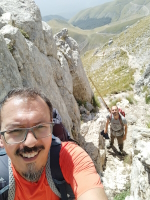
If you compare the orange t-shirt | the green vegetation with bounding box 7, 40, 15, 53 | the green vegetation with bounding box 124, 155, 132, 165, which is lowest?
the green vegetation with bounding box 124, 155, 132, 165

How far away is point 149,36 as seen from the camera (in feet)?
191

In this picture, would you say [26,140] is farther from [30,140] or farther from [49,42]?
[49,42]

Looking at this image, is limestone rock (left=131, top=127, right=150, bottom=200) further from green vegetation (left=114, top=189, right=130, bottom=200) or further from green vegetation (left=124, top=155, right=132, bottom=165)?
green vegetation (left=124, top=155, right=132, bottom=165)

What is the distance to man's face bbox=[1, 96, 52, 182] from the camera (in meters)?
2.60

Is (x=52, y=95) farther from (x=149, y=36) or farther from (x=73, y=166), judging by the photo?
(x=149, y=36)

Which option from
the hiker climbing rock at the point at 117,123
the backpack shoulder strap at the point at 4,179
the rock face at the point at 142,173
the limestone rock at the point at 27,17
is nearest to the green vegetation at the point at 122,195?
the rock face at the point at 142,173

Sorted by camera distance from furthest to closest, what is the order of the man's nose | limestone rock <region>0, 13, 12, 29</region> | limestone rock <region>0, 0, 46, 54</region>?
limestone rock <region>0, 0, 46, 54</region>
limestone rock <region>0, 13, 12, 29</region>
the man's nose

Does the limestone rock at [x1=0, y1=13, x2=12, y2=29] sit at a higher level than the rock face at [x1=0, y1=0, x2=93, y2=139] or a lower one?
higher

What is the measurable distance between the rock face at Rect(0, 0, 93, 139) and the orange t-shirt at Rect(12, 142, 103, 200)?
3130 millimetres

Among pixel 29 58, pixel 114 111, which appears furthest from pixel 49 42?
pixel 114 111

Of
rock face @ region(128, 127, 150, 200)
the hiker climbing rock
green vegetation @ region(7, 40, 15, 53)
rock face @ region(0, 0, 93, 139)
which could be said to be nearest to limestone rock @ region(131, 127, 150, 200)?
rock face @ region(128, 127, 150, 200)

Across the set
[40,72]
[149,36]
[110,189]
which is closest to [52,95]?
[40,72]

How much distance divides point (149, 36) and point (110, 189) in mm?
60749

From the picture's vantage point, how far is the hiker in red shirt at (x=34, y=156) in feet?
8.57
